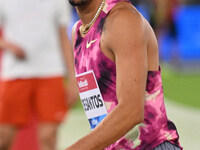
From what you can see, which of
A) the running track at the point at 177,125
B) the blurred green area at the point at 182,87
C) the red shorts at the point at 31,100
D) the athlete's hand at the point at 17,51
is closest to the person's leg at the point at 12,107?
the red shorts at the point at 31,100

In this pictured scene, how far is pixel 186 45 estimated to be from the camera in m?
19.8

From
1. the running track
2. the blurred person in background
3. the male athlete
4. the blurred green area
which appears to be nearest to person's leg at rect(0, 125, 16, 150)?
the blurred person in background

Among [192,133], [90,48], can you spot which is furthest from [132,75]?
[192,133]

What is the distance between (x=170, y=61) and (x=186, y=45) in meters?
0.75

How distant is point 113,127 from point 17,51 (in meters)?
3.68

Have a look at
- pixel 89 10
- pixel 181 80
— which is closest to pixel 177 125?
pixel 181 80

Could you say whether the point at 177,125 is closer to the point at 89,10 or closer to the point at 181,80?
the point at 181,80

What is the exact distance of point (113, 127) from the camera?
3146mm

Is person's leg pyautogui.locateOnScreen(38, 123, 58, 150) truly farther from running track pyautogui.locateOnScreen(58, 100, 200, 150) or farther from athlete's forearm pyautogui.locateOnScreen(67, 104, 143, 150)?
athlete's forearm pyautogui.locateOnScreen(67, 104, 143, 150)

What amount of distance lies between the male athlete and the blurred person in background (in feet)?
10.2

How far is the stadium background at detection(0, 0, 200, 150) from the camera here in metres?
9.91

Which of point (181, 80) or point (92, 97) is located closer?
point (92, 97)

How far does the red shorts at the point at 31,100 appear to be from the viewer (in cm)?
673

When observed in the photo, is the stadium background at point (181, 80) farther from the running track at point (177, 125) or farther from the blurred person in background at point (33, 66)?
the blurred person in background at point (33, 66)
